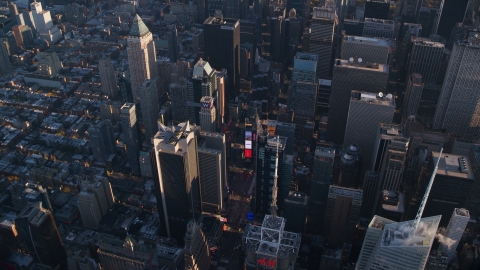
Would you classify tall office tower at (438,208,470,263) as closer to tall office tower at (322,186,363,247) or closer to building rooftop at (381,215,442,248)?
tall office tower at (322,186,363,247)

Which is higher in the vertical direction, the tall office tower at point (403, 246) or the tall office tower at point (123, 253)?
the tall office tower at point (403, 246)

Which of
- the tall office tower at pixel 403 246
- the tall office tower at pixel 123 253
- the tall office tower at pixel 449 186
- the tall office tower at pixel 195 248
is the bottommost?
the tall office tower at pixel 123 253

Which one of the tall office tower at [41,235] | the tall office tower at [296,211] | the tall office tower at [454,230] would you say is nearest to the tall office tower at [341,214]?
the tall office tower at [296,211]

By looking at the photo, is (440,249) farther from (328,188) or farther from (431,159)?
(328,188)

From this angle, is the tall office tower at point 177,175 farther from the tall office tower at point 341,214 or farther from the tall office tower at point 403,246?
the tall office tower at point 403,246

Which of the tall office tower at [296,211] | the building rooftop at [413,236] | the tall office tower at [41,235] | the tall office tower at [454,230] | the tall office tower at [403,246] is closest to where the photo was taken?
the building rooftop at [413,236]

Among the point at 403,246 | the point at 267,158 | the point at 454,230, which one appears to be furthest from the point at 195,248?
the point at 454,230

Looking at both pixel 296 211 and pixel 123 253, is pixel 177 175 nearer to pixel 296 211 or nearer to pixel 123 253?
pixel 123 253
